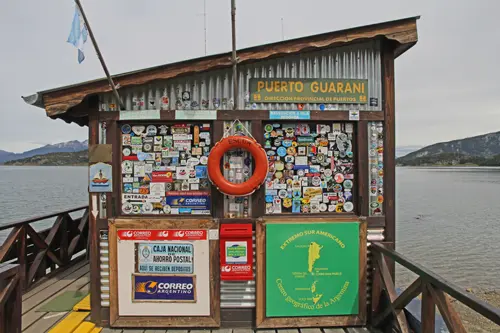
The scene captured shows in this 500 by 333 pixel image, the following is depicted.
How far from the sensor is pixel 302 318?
3.49 metres

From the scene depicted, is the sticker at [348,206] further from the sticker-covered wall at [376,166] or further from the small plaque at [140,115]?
the small plaque at [140,115]

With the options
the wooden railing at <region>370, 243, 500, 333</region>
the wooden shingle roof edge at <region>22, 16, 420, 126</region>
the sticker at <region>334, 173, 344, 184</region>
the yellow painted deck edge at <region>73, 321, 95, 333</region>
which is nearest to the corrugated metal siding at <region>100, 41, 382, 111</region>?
the wooden shingle roof edge at <region>22, 16, 420, 126</region>

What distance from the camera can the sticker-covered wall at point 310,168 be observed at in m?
3.59

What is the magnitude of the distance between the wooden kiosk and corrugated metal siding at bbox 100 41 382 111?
0.01 m

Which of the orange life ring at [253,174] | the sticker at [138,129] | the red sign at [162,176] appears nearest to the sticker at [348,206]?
the orange life ring at [253,174]

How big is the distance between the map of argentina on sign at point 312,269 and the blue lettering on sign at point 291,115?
1.09 m

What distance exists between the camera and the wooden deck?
343 cm

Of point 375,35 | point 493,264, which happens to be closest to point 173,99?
point 375,35

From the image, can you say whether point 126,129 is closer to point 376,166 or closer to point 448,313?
point 376,166

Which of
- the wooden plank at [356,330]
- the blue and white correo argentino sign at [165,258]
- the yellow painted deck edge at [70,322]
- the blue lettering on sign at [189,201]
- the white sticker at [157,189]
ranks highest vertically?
the white sticker at [157,189]

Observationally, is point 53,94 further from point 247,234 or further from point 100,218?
point 247,234

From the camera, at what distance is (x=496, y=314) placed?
1.98 metres

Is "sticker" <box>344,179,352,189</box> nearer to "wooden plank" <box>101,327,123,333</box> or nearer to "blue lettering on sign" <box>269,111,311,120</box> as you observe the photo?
"blue lettering on sign" <box>269,111,311,120</box>

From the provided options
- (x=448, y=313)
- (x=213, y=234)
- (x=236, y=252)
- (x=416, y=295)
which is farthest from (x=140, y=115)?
(x=448, y=313)
